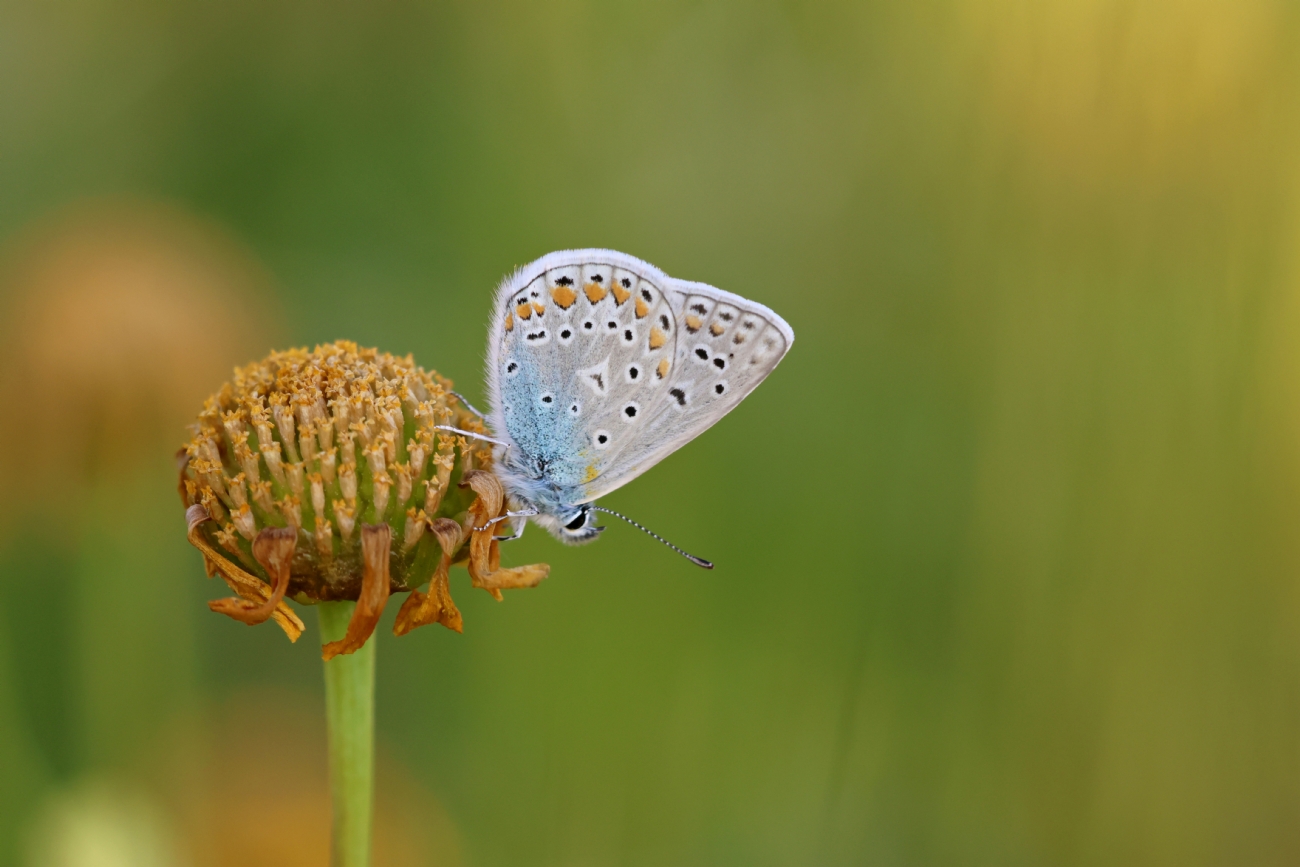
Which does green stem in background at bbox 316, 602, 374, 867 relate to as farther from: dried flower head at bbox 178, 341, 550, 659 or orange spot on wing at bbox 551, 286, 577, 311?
orange spot on wing at bbox 551, 286, 577, 311

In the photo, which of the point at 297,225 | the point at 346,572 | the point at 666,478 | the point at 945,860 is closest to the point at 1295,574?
the point at 945,860

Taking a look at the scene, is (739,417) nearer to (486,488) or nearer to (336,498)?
(486,488)

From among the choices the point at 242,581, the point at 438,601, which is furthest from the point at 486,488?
the point at 242,581

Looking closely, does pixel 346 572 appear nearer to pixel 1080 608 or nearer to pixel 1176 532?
pixel 1080 608

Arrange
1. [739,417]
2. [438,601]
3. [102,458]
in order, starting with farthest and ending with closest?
[739,417]
[102,458]
[438,601]

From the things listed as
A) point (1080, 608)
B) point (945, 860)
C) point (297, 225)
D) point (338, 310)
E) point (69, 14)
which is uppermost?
point (69, 14)

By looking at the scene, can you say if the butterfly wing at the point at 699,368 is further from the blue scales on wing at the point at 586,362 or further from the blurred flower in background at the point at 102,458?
the blurred flower in background at the point at 102,458

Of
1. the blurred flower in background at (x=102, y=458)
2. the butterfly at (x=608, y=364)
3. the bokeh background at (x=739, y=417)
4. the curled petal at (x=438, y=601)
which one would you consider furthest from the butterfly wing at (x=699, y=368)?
the blurred flower in background at (x=102, y=458)
